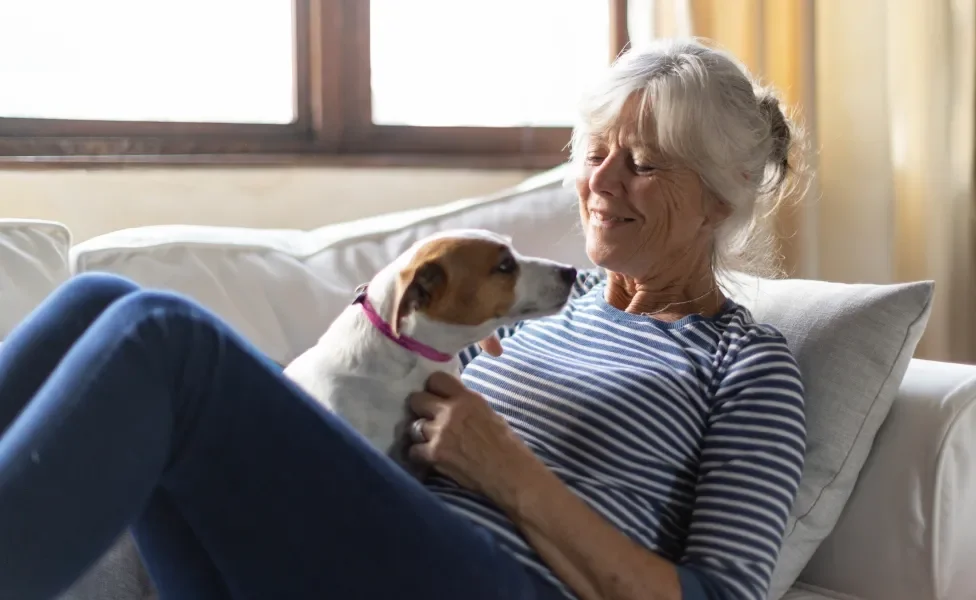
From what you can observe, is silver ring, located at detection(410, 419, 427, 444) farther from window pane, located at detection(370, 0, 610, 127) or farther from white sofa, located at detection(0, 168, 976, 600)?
window pane, located at detection(370, 0, 610, 127)

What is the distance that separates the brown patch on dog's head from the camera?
4.00 feet

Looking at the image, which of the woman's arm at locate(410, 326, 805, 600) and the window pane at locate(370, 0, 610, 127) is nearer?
the woman's arm at locate(410, 326, 805, 600)

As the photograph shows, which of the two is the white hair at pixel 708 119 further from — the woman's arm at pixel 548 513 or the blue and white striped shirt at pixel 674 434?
the woman's arm at pixel 548 513

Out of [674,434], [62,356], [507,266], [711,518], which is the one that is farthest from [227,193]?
[711,518]

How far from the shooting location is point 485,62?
98.1 inches

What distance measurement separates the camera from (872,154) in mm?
2244

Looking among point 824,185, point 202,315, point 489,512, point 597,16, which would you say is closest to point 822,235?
point 824,185

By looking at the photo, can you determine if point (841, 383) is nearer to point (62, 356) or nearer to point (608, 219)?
point (608, 219)

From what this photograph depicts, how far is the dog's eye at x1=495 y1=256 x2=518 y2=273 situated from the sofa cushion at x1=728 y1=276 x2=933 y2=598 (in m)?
0.39

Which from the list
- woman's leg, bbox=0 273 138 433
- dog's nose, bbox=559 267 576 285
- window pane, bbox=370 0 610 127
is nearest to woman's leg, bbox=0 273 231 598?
woman's leg, bbox=0 273 138 433

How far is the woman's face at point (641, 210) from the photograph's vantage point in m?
1.37

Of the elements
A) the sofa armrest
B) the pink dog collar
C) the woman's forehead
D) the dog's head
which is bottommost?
the sofa armrest

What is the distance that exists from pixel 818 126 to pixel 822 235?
0.25 metres

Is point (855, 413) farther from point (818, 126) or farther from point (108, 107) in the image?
point (108, 107)
